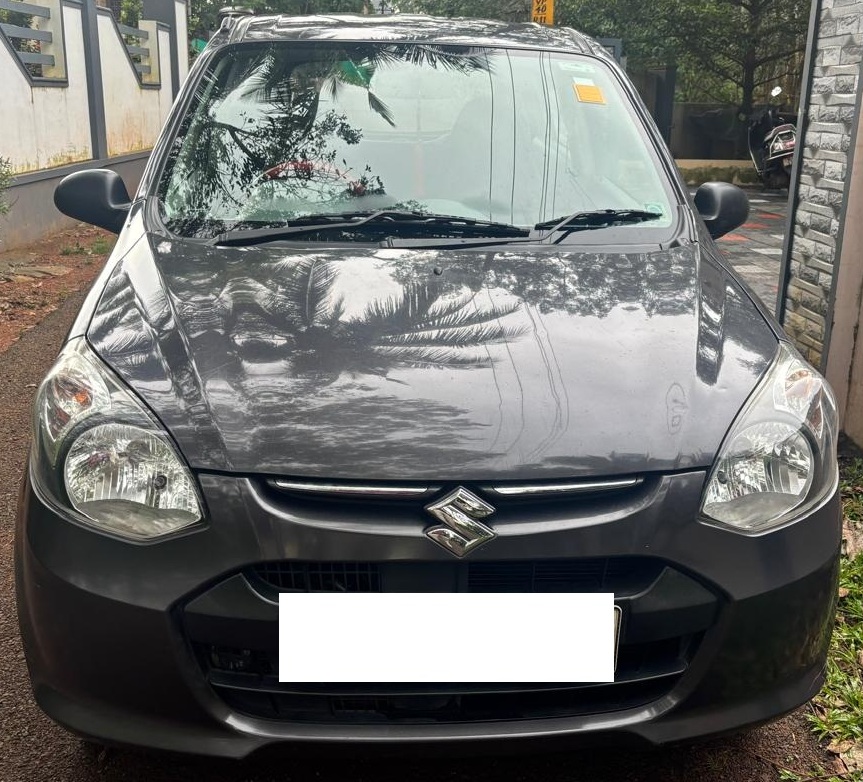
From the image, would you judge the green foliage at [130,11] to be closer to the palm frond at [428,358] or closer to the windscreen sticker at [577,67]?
the windscreen sticker at [577,67]

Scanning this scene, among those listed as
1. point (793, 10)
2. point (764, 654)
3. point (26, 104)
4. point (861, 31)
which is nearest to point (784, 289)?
point (861, 31)

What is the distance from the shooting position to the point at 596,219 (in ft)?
9.22

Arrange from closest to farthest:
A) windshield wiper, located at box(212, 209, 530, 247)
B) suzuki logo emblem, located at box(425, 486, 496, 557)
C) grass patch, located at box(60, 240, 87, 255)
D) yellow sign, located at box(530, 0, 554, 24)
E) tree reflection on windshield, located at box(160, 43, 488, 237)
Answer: suzuki logo emblem, located at box(425, 486, 496, 557) < windshield wiper, located at box(212, 209, 530, 247) < tree reflection on windshield, located at box(160, 43, 488, 237) < grass patch, located at box(60, 240, 87, 255) < yellow sign, located at box(530, 0, 554, 24)

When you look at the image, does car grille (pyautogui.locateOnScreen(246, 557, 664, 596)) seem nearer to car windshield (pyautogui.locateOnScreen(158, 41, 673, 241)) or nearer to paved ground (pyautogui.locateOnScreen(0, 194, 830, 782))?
paved ground (pyautogui.locateOnScreen(0, 194, 830, 782))

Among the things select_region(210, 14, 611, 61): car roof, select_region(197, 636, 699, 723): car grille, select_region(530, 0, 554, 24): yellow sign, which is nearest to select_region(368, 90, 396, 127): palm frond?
select_region(210, 14, 611, 61): car roof

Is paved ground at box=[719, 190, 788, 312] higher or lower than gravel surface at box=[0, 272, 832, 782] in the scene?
lower

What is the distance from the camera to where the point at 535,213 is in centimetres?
282

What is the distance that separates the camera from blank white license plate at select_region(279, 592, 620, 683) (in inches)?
70.0

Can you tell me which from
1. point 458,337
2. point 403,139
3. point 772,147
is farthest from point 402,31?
point 772,147

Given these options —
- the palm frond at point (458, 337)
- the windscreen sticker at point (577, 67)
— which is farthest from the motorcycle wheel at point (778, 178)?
the palm frond at point (458, 337)

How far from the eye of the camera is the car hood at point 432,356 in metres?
1.84

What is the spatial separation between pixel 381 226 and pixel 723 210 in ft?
3.67

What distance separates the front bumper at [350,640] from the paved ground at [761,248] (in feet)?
14.3

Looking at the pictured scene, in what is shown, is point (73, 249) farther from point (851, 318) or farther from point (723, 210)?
point (723, 210)
